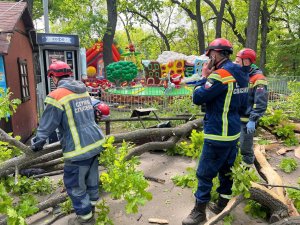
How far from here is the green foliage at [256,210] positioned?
3.72m

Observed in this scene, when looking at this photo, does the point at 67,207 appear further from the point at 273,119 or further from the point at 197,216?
the point at 273,119

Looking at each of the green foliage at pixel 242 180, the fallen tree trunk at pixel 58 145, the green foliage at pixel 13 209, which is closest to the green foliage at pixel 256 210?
the green foliage at pixel 242 180

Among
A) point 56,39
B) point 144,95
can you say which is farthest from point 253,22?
point 56,39

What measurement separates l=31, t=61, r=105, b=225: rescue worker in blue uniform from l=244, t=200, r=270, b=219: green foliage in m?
1.96

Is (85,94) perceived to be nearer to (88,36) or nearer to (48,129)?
(48,129)

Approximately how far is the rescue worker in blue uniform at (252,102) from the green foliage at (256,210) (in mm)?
995

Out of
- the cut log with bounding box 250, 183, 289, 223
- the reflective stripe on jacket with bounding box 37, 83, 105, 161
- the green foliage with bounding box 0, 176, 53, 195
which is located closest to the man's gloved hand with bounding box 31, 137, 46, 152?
the reflective stripe on jacket with bounding box 37, 83, 105, 161

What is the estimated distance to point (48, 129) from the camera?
10.8 ft

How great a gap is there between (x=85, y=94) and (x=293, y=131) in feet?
17.7

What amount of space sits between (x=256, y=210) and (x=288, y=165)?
2.07m

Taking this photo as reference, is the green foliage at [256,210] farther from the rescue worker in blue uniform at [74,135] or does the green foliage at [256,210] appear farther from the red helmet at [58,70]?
the red helmet at [58,70]

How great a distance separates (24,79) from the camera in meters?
9.32

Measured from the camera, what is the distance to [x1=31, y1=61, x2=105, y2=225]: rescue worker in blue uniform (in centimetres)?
331

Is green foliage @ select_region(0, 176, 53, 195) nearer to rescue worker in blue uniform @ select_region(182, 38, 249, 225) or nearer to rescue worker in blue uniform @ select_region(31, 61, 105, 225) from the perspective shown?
rescue worker in blue uniform @ select_region(31, 61, 105, 225)
